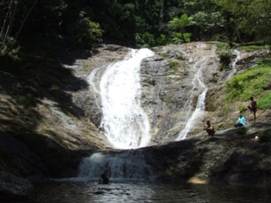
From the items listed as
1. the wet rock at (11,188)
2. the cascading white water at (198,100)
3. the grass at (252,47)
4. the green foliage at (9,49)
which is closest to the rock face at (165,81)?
the cascading white water at (198,100)

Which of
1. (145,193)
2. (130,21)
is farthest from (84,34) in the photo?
(145,193)

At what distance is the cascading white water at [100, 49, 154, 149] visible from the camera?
116ft

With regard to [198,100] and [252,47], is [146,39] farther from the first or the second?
[198,100]

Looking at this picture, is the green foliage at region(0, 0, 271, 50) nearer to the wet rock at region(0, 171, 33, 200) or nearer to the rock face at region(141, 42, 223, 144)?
the rock face at region(141, 42, 223, 144)

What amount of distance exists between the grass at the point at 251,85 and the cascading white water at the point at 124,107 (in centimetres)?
556

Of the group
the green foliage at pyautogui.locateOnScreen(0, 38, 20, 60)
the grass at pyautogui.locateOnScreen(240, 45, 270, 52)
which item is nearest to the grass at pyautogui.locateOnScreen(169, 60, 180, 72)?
the grass at pyautogui.locateOnScreen(240, 45, 270, 52)

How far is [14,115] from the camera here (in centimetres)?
3155

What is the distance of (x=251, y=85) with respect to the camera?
1411 inches

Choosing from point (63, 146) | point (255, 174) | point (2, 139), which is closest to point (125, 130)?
point (63, 146)

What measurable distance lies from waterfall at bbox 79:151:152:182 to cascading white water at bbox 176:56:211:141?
652 cm

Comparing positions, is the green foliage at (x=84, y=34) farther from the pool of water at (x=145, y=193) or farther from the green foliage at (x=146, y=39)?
the pool of water at (x=145, y=193)

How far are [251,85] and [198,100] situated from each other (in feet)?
11.3

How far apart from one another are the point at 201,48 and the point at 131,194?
2786cm

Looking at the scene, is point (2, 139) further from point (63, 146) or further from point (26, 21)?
point (26, 21)
